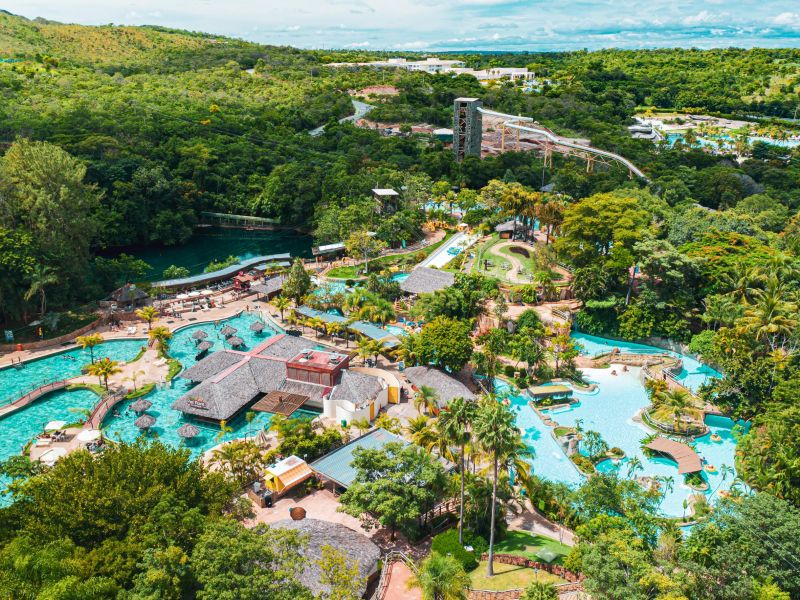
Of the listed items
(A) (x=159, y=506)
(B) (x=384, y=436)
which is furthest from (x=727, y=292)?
(A) (x=159, y=506)

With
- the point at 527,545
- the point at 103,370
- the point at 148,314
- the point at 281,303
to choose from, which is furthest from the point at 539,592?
the point at 148,314

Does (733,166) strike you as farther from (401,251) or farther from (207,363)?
(207,363)

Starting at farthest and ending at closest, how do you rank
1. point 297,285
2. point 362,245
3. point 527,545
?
point 362,245 → point 297,285 → point 527,545

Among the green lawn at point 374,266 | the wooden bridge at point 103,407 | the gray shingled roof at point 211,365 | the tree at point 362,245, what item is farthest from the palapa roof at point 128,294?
the tree at point 362,245

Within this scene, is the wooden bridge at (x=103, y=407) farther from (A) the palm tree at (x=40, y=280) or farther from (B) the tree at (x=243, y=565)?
(B) the tree at (x=243, y=565)

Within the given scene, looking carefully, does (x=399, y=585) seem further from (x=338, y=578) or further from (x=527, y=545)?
(x=527, y=545)

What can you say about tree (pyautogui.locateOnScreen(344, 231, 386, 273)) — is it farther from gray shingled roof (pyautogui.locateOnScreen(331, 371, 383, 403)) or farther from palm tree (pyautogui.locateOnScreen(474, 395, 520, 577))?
palm tree (pyautogui.locateOnScreen(474, 395, 520, 577))
